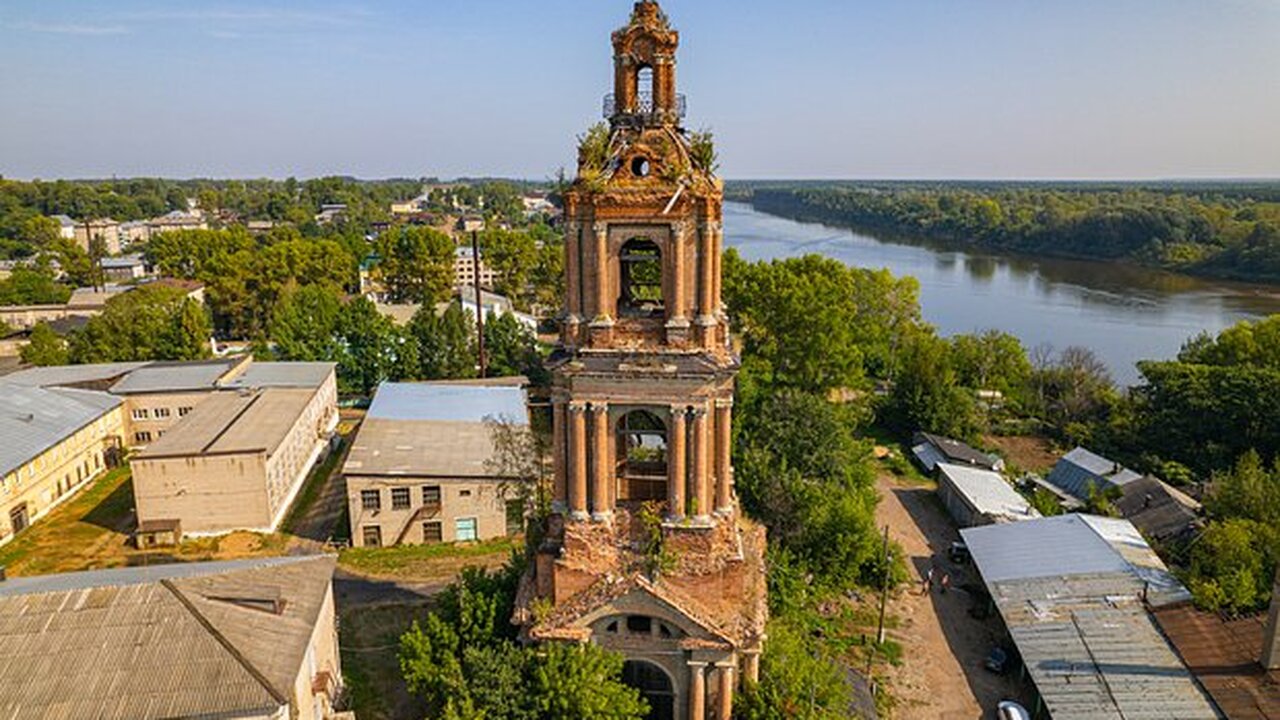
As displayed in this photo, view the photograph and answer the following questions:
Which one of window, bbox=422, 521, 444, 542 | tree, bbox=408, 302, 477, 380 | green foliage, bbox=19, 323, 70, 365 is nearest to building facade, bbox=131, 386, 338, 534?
window, bbox=422, 521, 444, 542

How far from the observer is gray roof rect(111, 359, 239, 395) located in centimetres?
4094

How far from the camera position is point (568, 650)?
15.4 m

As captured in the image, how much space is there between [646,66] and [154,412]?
36592 mm

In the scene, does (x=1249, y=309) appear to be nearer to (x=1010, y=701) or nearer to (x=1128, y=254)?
(x=1128, y=254)

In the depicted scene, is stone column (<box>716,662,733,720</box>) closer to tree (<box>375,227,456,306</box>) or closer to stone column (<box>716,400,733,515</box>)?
stone column (<box>716,400,733,515</box>)

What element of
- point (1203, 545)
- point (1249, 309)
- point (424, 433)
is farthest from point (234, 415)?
point (1249, 309)

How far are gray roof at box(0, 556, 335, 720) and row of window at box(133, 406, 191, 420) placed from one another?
2436 centimetres

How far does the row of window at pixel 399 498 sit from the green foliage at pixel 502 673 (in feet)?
45.1

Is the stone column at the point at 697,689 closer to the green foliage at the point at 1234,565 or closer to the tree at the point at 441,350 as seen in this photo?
the green foliage at the point at 1234,565

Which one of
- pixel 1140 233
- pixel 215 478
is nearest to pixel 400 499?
pixel 215 478

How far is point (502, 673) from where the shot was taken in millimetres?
15367

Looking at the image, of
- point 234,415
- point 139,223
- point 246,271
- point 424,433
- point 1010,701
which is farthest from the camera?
point 139,223

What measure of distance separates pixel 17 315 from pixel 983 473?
7507 cm

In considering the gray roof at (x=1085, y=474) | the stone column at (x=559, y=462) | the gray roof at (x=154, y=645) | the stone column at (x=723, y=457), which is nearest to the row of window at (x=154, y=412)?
the gray roof at (x=154, y=645)
